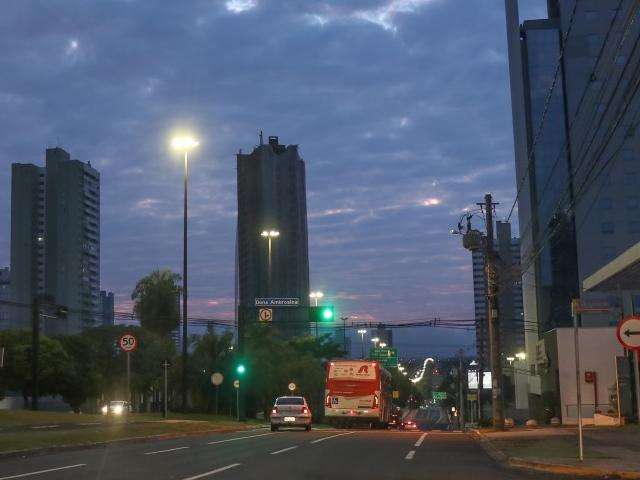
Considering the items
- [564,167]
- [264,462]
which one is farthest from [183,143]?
[564,167]

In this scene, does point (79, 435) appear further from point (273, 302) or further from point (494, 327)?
point (273, 302)

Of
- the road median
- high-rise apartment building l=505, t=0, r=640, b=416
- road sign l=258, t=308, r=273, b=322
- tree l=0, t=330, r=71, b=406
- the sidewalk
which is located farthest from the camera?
high-rise apartment building l=505, t=0, r=640, b=416

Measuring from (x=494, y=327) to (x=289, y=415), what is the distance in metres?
10.2

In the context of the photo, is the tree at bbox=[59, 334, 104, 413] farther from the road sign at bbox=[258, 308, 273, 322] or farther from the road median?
the road median

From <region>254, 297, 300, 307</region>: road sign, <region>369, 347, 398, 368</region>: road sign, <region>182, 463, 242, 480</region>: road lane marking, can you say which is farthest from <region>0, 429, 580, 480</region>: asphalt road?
<region>369, 347, 398, 368</region>: road sign

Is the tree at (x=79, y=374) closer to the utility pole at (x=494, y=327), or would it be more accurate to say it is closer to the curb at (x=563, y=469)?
the utility pole at (x=494, y=327)

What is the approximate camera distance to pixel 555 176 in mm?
115812

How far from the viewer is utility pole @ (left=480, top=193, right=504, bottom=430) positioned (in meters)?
37.9

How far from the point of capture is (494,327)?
38875 mm

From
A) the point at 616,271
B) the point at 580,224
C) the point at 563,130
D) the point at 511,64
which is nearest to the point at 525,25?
the point at 511,64

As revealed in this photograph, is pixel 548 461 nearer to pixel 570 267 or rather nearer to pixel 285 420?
pixel 285 420

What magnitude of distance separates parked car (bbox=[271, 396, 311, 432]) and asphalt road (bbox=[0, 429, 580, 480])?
488 inches

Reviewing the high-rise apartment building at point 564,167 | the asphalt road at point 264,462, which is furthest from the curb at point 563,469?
the high-rise apartment building at point 564,167

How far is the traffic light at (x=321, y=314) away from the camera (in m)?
50.1
